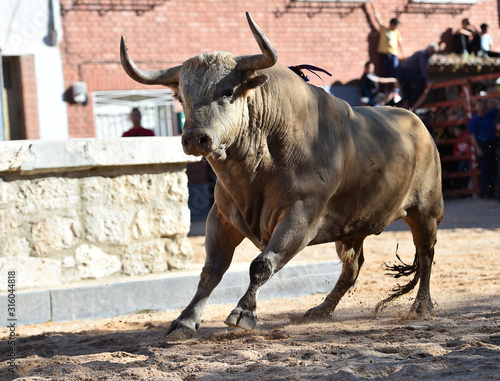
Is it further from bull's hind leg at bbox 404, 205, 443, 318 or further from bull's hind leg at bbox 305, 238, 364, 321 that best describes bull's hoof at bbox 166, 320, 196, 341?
bull's hind leg at bbox 404, 205, 443, 318

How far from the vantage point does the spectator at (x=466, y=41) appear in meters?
18.8

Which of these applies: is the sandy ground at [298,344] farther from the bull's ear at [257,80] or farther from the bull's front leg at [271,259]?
the bull's ear at [257,80]

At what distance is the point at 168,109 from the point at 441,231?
6.98 m

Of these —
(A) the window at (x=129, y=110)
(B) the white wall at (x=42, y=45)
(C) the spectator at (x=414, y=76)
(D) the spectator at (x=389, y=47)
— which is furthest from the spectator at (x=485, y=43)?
(B) the white wall at (x=42, y=45)

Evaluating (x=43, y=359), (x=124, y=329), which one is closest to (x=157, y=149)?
(x=124, y=329)

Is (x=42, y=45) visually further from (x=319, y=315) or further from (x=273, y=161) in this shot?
(x=273, y=161)

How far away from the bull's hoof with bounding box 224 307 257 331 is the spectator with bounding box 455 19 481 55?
1565 centimetres

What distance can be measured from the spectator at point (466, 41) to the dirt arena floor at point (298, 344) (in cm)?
1250

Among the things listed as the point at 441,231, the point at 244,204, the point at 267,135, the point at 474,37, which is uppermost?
the point at 474,37

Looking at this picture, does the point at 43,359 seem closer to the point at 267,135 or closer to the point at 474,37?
the point at 267,135

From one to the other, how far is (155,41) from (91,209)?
10.2 meters

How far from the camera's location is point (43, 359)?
447 cm

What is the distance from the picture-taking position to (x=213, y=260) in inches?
202

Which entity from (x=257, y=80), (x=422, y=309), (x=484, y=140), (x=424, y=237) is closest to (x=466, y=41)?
(x=484, y=140)
